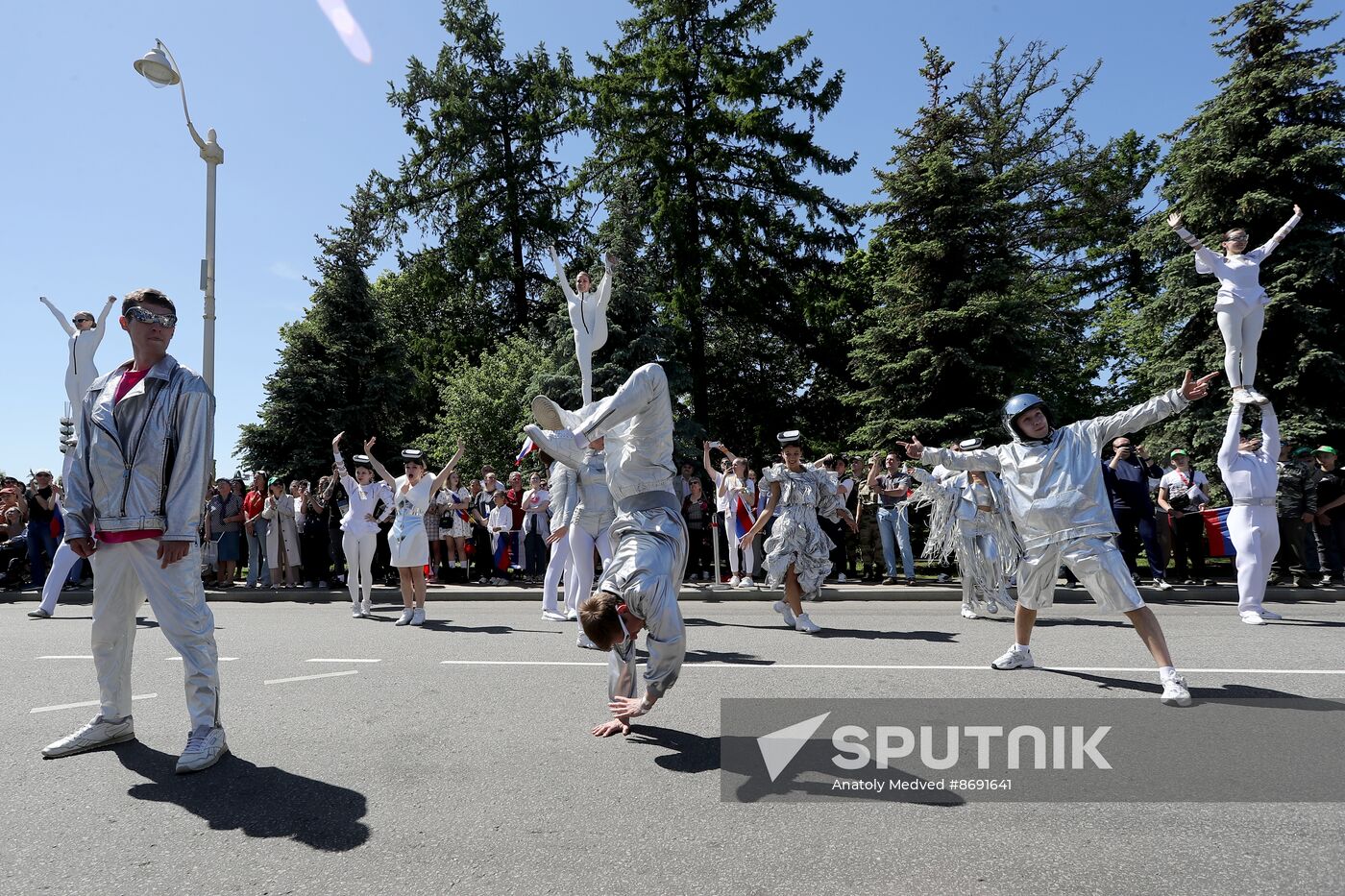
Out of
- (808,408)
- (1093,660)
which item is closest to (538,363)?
(808,408)

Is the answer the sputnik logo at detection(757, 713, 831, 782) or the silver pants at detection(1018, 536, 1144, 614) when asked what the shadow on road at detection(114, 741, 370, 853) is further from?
the silver pants at detection(1018, 536, 1144, 614)

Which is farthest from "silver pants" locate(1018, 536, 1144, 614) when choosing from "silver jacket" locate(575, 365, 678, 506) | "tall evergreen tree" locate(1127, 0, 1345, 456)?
"tall evergreen tree" locate(1127, 0, 1345, 456)

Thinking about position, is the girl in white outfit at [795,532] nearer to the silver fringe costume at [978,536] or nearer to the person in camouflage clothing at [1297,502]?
the silver fringe costume at [978,536]

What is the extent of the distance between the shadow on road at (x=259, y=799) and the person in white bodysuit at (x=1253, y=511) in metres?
9.20

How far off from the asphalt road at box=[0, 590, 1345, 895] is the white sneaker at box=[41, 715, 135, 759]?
81 millimetres

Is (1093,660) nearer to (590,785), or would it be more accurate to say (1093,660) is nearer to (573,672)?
(573,672)

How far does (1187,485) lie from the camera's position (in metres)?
12.5

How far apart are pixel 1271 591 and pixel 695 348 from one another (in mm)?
16410

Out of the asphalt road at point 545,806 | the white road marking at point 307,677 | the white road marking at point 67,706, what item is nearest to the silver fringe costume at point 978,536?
the asphalt road at point 545,806

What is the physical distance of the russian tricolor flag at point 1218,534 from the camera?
12.9 m

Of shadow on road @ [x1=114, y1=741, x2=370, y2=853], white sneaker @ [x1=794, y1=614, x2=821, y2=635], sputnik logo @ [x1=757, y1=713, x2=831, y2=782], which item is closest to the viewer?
shadow on road @ [x1=114, y1=741, x2=370, y2=853]

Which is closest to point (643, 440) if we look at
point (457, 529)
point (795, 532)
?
point (795, 532)

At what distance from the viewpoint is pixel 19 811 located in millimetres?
3719

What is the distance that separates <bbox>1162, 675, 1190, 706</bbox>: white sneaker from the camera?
523 cm
